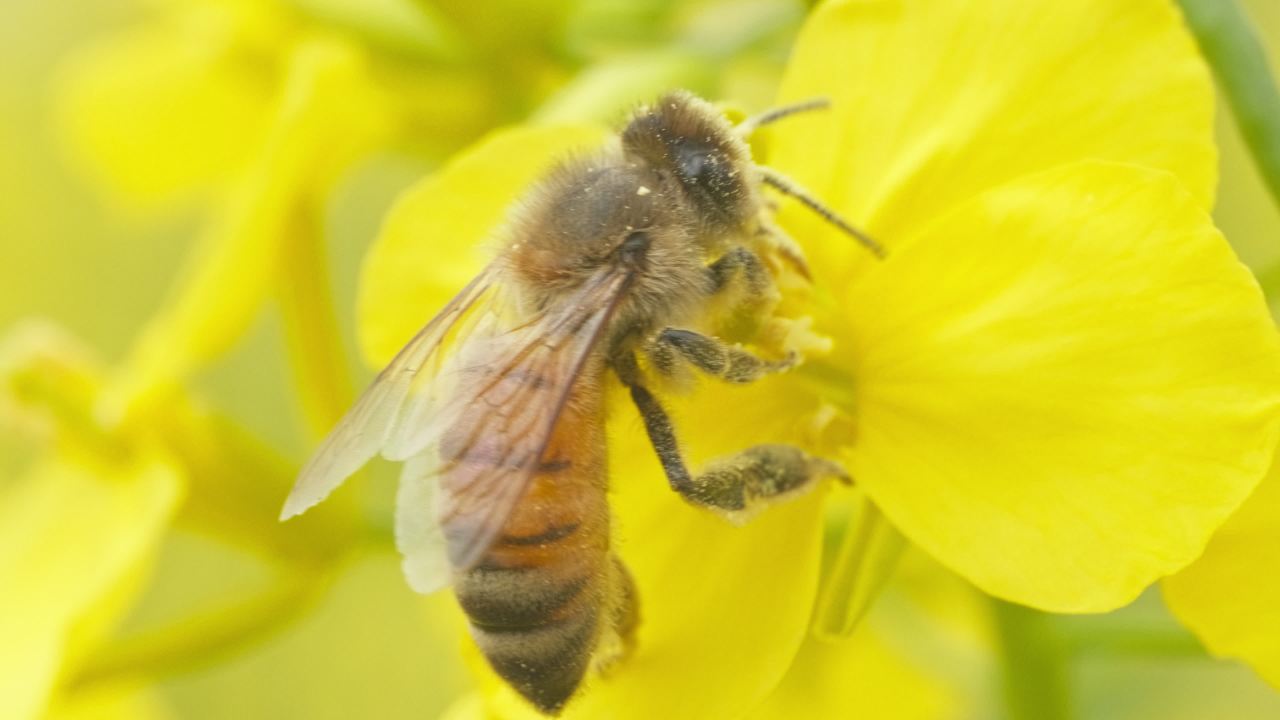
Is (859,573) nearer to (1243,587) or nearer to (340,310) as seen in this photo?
(1243,587)

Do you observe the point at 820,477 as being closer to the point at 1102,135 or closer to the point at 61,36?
the point at 1102,135

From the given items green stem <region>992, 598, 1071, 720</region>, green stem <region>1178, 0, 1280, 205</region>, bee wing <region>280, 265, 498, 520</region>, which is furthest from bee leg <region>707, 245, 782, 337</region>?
green stem <region>992, 598, 1071, 720</region>

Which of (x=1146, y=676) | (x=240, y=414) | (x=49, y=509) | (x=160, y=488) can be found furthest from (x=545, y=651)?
→ (x=240, y=414)

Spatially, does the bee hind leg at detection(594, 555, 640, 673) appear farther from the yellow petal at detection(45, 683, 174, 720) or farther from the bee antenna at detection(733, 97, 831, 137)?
the yellow petal at detection(45, 683, 174, 720)

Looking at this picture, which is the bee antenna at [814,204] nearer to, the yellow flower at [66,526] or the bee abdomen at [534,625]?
the bee abdomen at [534,625]

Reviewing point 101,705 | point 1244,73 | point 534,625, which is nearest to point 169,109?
point 101,705
